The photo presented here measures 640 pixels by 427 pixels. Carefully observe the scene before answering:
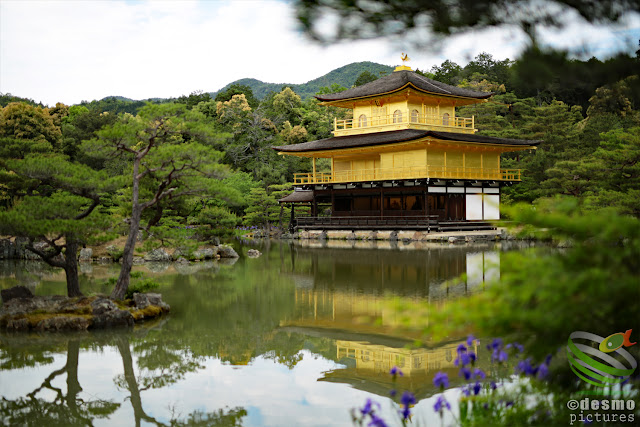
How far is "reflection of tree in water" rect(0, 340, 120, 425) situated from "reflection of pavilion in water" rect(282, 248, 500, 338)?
2530 mm

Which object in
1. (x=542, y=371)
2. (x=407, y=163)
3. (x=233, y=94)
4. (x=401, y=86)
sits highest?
(x=233, y=94)

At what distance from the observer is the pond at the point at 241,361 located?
16.8 ft

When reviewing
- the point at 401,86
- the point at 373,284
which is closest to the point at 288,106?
the point at 401,86

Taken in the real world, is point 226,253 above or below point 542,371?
below

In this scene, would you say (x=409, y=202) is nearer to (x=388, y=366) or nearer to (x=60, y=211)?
(x=60, y=211)

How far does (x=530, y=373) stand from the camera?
10.8ft

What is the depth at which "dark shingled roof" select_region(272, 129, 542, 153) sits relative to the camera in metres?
27.8

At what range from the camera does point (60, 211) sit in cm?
898

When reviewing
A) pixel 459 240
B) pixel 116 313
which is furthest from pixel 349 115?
pixel 116 313

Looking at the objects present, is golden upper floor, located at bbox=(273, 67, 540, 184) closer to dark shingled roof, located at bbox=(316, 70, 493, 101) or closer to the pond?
dark shingled roof, located at bbox=(316, 70, 493, 101)

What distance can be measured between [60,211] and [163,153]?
5.95ft

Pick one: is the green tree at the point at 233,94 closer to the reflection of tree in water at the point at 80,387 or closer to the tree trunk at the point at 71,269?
the tree trunk at the point at 71,269

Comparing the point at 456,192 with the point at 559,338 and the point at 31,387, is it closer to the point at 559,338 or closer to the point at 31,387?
the point at 31,387

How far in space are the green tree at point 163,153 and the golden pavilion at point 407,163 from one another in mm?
17831
